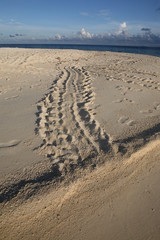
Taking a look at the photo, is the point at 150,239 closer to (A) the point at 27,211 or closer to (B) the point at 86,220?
(B) the point at 86,220

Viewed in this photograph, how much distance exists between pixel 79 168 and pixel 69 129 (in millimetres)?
1400

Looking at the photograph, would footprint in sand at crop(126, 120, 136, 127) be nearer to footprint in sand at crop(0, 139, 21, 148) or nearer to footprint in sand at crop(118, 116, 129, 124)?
footprint in sand at crop(118, 116, 129, 124)

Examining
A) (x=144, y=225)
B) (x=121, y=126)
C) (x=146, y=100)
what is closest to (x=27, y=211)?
(x=144, y=225)

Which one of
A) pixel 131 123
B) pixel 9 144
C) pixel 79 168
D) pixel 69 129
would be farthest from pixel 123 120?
pixel 9 144

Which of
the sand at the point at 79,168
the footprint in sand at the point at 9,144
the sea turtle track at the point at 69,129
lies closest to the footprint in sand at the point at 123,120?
the sand at the point at 79,168

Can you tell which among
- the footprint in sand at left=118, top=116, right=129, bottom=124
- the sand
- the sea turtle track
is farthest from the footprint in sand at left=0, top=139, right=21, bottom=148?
the footprint in sand at left=118, top=116, right=129, bottom=124

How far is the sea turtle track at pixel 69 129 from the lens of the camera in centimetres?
369

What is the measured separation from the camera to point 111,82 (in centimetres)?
872

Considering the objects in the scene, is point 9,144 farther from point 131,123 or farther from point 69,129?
point 131,123

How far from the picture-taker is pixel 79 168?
3.32 meters

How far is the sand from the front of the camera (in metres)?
2.57

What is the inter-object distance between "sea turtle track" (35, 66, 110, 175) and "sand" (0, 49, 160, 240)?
2 cm

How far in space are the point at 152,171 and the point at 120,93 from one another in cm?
417

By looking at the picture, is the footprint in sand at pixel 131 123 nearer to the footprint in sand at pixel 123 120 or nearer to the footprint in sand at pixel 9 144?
the footprint in sand at pixel 123 120
